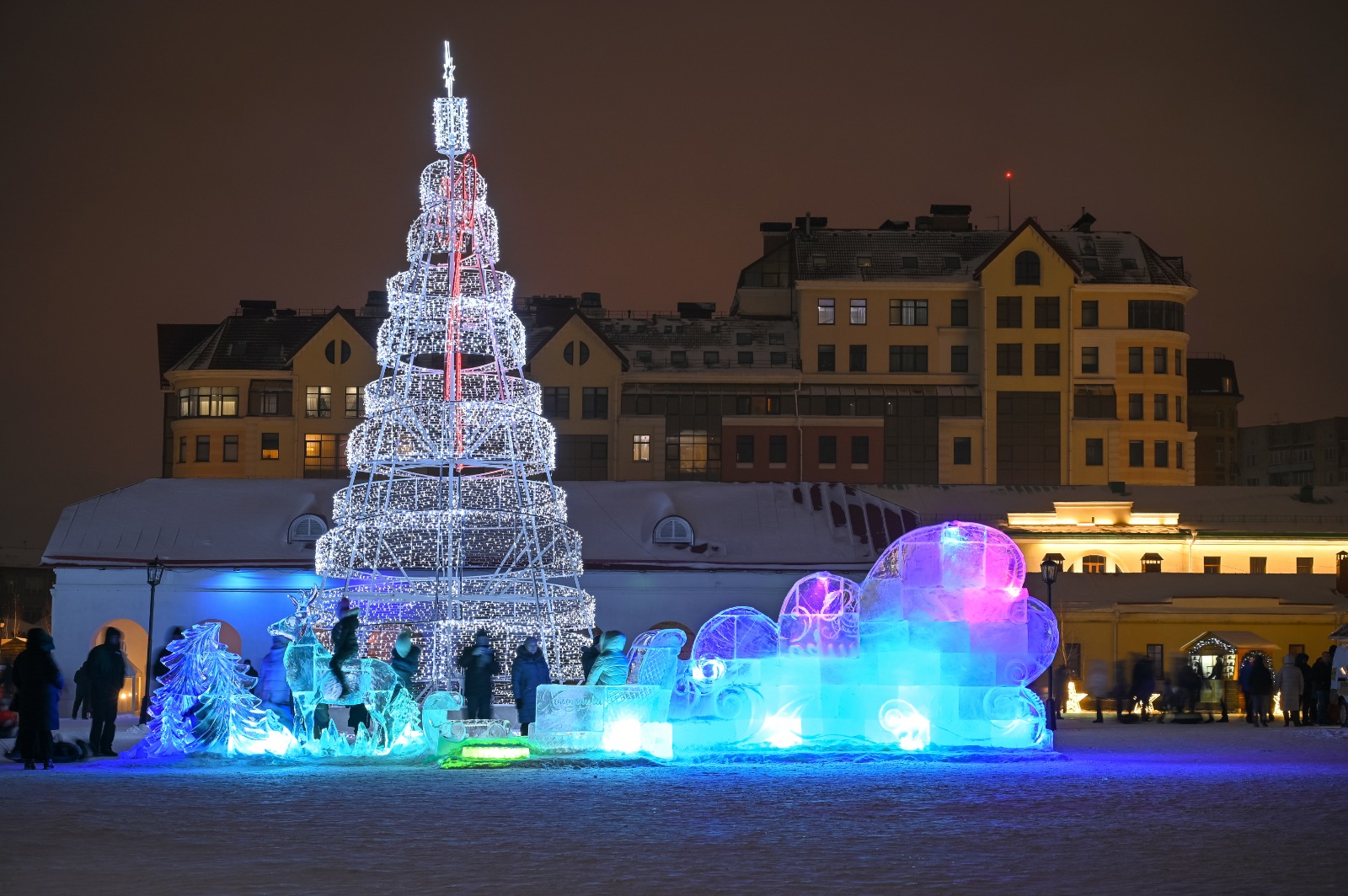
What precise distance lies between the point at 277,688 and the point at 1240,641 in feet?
109

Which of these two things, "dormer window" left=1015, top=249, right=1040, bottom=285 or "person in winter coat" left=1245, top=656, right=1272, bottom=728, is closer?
"person in winter coat" left=1245, top=656, right=1272, bottom=728

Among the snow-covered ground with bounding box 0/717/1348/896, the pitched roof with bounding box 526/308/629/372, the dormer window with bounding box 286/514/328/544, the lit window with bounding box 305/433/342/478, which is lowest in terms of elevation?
the snow-covered ground with bounding box 0/717/1348/896

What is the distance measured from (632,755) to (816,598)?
520 cm

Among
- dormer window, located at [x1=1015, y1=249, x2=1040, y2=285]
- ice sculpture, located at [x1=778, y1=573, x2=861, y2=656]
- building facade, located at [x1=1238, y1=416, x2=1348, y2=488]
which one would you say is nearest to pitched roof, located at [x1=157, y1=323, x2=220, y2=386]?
dormer window, located at [x1=1015, y1=249, x2=1040, y2=285]

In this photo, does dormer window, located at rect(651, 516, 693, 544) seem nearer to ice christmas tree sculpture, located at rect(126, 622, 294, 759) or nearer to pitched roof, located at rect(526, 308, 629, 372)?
ice christmas tree sculpture, located at rect(126, 622, 294, 759)

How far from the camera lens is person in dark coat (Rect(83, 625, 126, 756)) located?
2398 cm

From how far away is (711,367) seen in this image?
85438 mm

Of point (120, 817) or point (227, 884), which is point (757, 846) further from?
point (120, 817)

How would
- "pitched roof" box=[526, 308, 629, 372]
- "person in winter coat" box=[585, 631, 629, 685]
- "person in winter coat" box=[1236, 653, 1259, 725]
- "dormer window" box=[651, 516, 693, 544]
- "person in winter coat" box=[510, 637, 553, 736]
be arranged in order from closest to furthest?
"person in winter coat" box=[585, 631, 629, 685], "person in winter coat" box=[510, 637, 553, 736], "person in winter coat" box=[1236, 653, 1259, 725], "dormer window" box=[651, 516, 693, 544], "pitched roof" box=[526, 308, 629, 372]

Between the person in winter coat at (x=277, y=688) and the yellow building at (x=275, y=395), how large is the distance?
5963cm

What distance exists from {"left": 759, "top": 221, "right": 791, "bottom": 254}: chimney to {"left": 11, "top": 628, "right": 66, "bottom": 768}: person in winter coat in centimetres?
7421

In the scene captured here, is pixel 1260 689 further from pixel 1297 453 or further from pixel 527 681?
pixel 1297 453

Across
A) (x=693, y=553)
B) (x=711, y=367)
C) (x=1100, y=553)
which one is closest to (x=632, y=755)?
(x=693, y=553)

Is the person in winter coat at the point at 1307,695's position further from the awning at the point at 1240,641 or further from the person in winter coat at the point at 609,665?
Result: the person in winter coat at the point at 609,665
